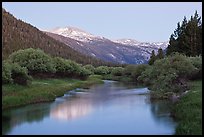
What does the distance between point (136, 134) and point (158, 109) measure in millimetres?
14037

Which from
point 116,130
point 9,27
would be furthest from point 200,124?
point 9,27

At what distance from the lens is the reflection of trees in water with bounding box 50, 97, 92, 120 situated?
1602 inches

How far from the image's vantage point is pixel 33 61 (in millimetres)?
77875

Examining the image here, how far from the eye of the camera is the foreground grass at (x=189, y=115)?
2786 cm

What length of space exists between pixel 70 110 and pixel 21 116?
6.95 m

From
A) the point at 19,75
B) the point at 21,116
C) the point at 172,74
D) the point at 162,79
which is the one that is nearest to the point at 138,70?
the point at 172,74

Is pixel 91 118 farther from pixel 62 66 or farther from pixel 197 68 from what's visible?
pixel 62 66

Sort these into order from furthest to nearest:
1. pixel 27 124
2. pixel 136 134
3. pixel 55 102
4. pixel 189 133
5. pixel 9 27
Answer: pixel 9 27, pixel 55 102, pixel 27 124, pixel 136 134, pixel 189 133

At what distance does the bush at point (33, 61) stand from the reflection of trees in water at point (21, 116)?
3107 centimetres

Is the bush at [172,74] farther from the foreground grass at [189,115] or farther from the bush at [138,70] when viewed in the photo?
the bush at [138,70]

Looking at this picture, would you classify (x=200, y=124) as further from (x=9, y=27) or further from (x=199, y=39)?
(x=9, y=27)

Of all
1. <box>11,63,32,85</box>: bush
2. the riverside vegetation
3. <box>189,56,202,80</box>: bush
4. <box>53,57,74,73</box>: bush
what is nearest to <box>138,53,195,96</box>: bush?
the riverside vegetation

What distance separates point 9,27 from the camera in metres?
173

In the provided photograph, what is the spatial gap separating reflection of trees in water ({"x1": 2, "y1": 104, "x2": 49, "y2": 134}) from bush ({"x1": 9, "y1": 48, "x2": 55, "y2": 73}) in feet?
102
